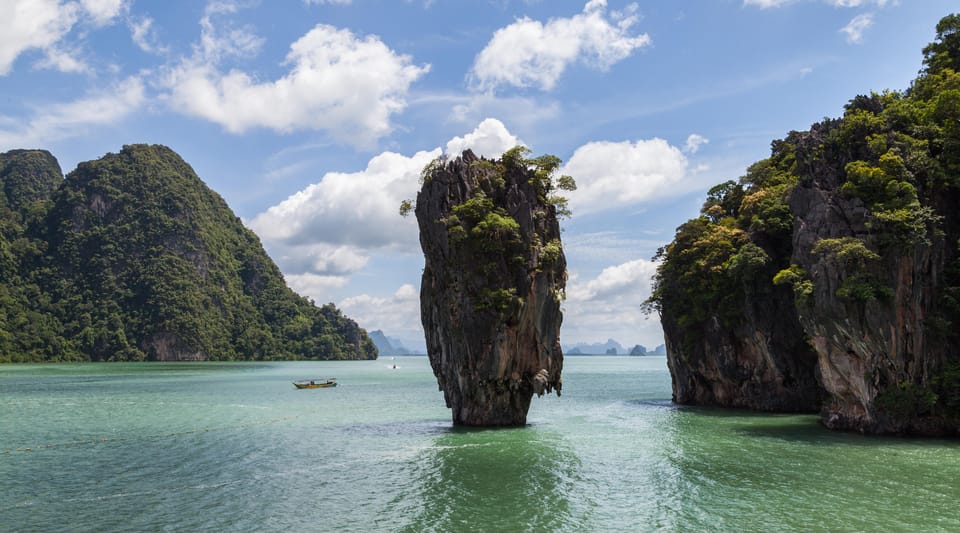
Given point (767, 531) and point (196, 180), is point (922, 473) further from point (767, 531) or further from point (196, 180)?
point (196, 180)

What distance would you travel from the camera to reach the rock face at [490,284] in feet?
105

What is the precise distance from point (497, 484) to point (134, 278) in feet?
533

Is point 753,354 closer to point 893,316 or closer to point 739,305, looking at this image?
point 739,305

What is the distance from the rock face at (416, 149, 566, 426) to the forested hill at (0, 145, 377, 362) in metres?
130

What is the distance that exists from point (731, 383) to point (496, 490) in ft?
96.2

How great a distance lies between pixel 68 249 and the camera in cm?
15575

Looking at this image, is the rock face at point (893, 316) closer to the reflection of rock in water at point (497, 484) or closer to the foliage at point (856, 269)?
the foliage at point (856, 269)

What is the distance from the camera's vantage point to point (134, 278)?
158 metres

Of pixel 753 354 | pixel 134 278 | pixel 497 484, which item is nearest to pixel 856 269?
pixel 753 354

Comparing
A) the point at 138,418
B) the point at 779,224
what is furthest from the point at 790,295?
the point at 138,418

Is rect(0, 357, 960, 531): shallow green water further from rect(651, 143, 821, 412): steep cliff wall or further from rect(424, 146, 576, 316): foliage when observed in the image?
rect(424, 146, 576, 316): foliage

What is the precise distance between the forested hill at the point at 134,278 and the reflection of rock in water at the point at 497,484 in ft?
445

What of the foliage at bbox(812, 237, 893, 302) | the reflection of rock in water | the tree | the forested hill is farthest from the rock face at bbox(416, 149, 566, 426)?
the forested hill

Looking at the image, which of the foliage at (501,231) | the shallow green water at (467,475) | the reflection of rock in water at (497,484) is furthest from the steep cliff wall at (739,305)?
the reflection of rock in water at (497,484)
